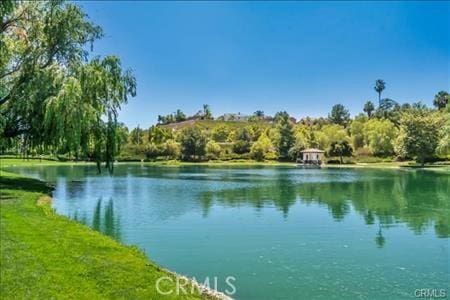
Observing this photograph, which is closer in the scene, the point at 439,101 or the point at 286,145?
the point at 286,145

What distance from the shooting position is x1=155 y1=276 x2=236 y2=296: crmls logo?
971 centimetres

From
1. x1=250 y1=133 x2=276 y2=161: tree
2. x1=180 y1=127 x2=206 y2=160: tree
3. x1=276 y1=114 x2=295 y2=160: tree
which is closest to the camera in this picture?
x1=180 y1=127 x2=206 y2=160: tree

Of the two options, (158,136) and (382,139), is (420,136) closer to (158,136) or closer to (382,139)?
(382,139)

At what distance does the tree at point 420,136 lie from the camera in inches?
3108

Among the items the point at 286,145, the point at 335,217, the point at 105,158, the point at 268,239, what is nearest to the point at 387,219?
the point at 335,217

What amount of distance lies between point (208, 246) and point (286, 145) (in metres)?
96.8

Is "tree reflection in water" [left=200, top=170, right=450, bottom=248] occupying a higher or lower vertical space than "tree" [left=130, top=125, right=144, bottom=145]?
lower

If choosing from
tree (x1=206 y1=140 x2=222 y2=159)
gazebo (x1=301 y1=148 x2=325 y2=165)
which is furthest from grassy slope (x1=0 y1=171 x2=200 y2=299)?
tree (x1=206 y1=140 x2=222 y2=159)

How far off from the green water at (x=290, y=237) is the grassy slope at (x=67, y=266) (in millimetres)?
2161

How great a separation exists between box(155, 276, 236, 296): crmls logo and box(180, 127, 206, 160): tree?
9965 centimetres

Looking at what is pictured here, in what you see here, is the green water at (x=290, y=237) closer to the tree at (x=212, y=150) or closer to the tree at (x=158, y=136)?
the tree at (x=212, y=150)

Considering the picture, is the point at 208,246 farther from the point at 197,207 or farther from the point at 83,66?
the point at 83,66

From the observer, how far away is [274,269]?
13273mm

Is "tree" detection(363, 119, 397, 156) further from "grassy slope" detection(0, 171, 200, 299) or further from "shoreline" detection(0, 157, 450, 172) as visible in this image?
"grassy slope" detection(0, 171, 200, 299)
